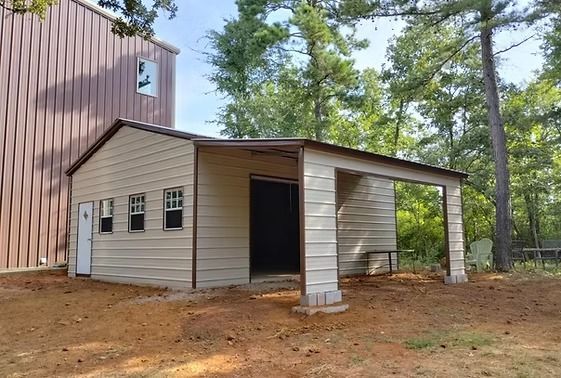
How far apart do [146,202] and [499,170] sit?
Answer: 8639mm

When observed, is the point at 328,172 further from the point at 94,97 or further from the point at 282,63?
the point at 282,63

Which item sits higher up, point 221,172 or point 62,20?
point 62,20

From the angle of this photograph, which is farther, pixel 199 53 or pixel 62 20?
pixel 199 53

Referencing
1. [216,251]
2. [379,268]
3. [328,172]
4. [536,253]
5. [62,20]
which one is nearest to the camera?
[328,172]

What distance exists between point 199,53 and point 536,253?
1757 cm

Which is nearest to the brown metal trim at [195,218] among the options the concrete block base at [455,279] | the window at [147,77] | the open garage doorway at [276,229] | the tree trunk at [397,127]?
the open garage doorway at [276,229]

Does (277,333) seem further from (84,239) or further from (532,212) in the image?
(532,212)

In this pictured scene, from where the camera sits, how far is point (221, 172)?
8773mm

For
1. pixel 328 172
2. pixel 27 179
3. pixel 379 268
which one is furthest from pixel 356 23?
pixel 27 179

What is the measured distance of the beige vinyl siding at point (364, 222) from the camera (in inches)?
437

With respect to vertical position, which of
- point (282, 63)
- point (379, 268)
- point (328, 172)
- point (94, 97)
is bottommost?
point (379, 268)

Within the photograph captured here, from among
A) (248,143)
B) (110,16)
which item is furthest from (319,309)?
(110,16)

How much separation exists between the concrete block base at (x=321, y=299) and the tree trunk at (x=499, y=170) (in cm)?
648

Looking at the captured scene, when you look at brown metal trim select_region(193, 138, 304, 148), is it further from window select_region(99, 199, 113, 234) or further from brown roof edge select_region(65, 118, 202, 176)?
window select_region(99, 199, 113, 234)
